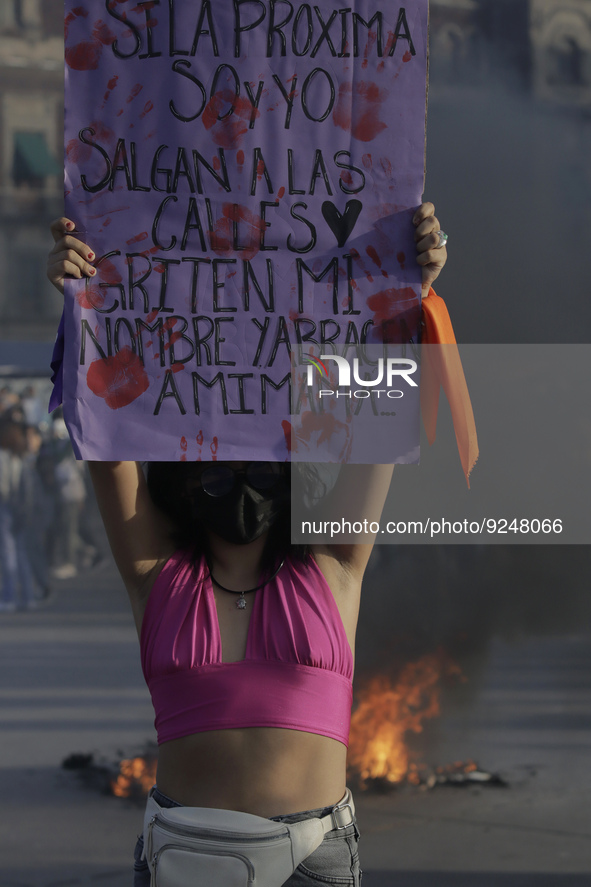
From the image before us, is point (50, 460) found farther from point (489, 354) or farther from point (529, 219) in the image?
point (529, 219)

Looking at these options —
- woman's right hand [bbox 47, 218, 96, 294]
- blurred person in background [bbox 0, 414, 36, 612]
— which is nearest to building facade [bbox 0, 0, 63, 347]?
blurred person in background [bbox 0, 414, 36, 612]

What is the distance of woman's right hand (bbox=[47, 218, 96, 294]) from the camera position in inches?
55.5

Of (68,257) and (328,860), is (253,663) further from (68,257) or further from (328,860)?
(68,257)

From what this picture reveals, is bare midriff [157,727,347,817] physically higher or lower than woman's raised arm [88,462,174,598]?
lower

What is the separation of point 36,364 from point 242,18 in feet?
8.39

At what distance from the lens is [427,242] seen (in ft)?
4.67

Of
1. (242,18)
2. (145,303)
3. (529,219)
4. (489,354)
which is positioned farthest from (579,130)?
(145,303)

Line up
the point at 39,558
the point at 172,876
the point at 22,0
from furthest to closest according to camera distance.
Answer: the point at 39,558
the point at 22,0
the point at 172,876

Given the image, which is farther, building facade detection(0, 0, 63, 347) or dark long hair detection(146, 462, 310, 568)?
building facade detection(0, 0, 63, 347)

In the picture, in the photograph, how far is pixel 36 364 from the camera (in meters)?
3.77

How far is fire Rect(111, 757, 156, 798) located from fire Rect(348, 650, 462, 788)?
0.76m

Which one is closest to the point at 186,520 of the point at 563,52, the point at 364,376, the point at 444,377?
the point at 364,376

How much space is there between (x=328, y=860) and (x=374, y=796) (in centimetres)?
218

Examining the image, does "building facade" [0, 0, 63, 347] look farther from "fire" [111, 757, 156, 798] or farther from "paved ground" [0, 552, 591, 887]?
"fire" [111, 757, 156, 798]
